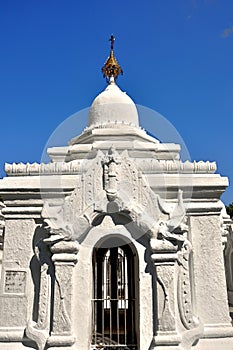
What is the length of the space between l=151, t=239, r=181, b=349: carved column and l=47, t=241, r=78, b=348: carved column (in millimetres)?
1518

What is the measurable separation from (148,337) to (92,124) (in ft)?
22.6

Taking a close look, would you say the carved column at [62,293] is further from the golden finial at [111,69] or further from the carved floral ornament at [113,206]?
the golden finial at [111,69]

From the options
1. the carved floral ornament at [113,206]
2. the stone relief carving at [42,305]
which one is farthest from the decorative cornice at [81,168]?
the stone relief carving at [42,305]

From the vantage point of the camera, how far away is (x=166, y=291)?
21.3 feet

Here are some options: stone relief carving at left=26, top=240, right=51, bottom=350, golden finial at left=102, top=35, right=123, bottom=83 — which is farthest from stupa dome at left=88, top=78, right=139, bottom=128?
stone relief carving at left=26, top=240, right=51, bottom=350

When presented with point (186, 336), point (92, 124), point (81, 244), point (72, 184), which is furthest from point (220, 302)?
point (92, 124)

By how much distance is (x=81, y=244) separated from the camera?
6.86 metres

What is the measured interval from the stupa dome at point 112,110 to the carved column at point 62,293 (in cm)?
511

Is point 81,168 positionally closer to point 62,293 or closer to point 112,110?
point 62,293

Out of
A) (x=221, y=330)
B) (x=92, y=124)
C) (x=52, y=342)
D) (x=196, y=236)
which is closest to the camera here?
(x=52, y=342)

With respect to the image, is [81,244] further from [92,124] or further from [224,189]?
[92,124]

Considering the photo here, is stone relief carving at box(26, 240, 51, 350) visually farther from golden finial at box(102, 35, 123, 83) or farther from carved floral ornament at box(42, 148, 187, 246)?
golden finial at box(102, 35, 123, 83)

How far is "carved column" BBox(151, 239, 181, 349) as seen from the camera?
6301 millimetres

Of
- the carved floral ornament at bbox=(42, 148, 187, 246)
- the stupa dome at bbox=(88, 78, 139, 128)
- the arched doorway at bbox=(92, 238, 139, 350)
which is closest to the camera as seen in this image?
the carved floral ornament at bbox=(42, 148, 187, 246)
